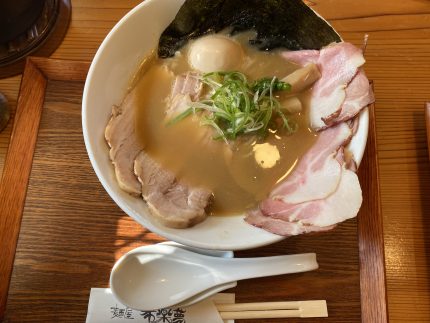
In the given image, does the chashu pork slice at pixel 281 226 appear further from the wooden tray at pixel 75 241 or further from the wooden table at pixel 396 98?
the wooden table at pixel 396 98

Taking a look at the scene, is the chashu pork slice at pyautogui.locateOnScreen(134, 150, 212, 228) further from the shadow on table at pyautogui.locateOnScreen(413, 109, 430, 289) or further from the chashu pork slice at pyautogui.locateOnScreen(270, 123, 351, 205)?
the shadow on table at pyautogui.locateOnScreen(413, 109, 430, 289)

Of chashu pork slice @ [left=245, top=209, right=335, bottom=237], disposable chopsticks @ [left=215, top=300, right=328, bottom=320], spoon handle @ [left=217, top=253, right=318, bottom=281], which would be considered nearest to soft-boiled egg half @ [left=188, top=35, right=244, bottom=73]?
chashu pork slice @ [left=245, top=209, right=335, bottom=237]

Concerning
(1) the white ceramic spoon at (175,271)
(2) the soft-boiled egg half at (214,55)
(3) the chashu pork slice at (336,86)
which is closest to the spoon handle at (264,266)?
(1) the white ceramic spoon at (175,271)

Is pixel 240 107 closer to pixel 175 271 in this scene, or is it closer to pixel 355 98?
pixel 355 98

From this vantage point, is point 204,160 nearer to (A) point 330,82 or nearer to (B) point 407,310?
(A) point 330,82

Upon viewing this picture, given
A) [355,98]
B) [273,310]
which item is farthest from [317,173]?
[273,310]

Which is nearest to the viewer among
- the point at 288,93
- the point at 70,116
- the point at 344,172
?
the point at 344,172

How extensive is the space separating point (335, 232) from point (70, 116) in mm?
1111

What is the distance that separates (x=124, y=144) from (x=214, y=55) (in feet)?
1.61

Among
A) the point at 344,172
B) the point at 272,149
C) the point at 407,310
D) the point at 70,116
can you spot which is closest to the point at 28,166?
the point at 70,116

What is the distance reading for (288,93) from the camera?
1514 mm

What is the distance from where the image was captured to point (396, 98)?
172cm

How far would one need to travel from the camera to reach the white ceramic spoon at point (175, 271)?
1319mm

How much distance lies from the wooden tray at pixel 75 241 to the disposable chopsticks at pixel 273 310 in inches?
0.9
